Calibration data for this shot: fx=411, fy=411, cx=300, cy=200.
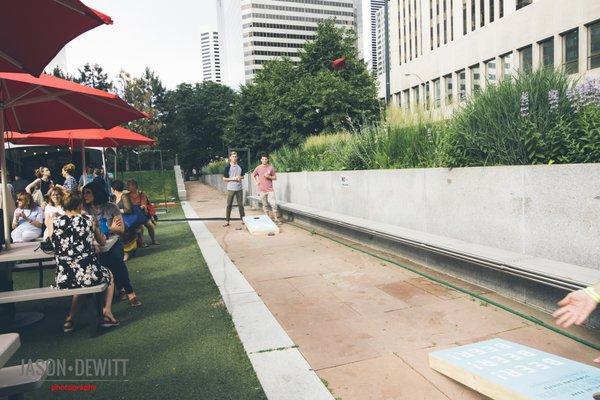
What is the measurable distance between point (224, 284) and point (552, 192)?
4102mm

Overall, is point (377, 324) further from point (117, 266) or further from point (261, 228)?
point (261, 228)

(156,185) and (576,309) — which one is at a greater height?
(156,185)

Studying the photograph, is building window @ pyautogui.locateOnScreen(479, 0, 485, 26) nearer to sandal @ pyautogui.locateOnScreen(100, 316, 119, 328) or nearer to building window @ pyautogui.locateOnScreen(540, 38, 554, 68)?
building window @ pyautogui.locateOnScreen(540, 38, 554, 68)

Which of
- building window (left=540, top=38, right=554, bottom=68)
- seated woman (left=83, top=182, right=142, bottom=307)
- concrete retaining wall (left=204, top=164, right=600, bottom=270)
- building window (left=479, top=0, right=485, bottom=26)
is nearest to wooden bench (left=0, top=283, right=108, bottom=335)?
seated woman (left=83, top=182, right=142, bottom=307)

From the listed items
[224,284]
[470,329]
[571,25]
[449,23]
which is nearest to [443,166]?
[470,329]

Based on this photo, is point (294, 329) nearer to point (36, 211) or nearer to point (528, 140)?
point (528, 140)

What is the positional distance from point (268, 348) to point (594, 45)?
28.5 m

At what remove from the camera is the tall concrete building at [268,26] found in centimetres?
13012

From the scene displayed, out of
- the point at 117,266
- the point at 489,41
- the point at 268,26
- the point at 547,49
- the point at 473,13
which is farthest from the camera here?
the point at 268,26

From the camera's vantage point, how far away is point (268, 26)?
437 feet

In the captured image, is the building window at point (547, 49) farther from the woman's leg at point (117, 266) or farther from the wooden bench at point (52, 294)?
the wooden bench at point (52, 294)

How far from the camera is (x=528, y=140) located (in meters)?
4.70

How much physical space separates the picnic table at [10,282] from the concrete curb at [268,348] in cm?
212

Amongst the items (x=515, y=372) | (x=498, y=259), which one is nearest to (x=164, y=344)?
(x=515, y=372)
